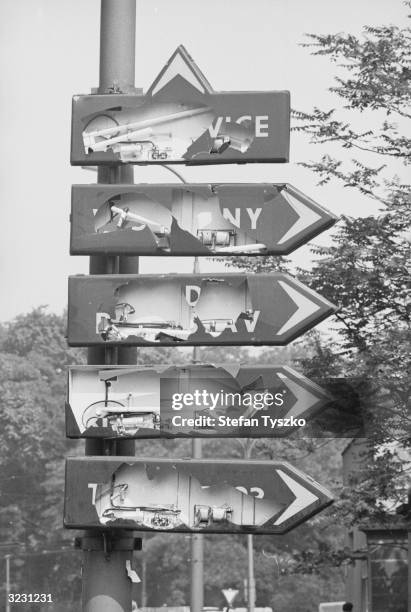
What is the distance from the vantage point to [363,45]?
1359 cm

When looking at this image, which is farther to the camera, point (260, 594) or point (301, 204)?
point (260, 594)

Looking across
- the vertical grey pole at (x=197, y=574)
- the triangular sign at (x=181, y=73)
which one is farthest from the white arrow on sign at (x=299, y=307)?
the vertical grey pole at (x=197, y=574)

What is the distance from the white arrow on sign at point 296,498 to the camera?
21.9 feet

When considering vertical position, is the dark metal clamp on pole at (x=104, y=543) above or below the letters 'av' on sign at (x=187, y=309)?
below

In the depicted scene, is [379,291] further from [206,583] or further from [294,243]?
[206,583]

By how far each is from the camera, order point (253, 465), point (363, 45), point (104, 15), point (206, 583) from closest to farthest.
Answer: point (253, 465)
point (104, 15)
point (363, 45)
point (206, 583)

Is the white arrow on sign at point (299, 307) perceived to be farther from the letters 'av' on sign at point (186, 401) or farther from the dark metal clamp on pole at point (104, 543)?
the dark metal clamp on pole at point (104, 543)

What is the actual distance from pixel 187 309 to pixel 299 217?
2.86ft

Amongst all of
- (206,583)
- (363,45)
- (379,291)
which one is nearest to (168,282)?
(379,291)

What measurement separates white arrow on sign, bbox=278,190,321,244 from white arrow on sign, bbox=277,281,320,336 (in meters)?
0.31

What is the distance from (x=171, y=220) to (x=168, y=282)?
0.39 metres

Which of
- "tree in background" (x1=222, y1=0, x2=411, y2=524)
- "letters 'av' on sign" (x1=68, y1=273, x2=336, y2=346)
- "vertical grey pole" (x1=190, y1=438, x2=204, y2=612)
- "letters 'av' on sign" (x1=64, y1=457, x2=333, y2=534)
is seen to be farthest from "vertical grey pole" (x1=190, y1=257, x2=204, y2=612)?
"letters 'av' on sign" (x1=64, y1=457, x2=333, y2=534)

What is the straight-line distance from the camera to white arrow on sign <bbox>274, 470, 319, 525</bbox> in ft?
21.9

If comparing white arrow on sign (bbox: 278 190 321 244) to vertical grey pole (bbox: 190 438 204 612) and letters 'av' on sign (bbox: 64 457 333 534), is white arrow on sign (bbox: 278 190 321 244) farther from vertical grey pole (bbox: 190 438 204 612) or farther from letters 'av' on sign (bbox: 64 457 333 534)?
vertical grey pole (bbox: 190 438 204 612)
